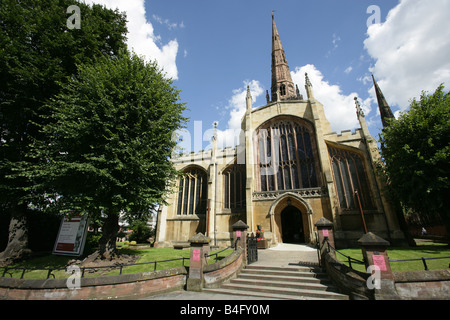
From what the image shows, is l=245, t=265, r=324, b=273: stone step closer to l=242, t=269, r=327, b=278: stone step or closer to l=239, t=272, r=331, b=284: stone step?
l=242, t=269, r=327, b=278: stone step

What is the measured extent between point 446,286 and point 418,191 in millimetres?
8323

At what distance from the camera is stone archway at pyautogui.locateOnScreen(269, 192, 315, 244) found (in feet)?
52.1

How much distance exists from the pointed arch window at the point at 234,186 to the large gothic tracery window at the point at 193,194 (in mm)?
2647

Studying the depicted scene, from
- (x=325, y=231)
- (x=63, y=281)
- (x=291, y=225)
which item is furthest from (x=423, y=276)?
(x=291, y=225)

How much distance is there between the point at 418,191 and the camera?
11945mm

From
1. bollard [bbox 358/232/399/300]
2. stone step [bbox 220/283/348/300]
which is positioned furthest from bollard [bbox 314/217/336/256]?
bollard [bbox 358/232/399/300]

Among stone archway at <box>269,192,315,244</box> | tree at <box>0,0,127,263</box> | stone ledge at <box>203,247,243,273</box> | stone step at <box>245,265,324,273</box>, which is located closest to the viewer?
stone ledge at <box>203,247,243,273</box>

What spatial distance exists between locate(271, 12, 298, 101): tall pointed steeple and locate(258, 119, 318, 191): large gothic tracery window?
389 inches

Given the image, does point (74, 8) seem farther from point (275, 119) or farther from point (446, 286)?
point (446, 286)

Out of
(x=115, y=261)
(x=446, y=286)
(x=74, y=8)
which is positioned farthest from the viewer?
(x=74, y=8)

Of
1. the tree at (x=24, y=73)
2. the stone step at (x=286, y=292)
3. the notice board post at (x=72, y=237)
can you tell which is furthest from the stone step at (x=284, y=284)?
the tree at (x=24, y=73)

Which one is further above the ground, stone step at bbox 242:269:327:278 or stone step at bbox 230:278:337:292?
stone step at bbox 242:269:327:278

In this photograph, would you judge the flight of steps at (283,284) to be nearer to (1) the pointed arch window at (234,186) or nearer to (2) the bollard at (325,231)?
(2) the bollard at (325,231)
